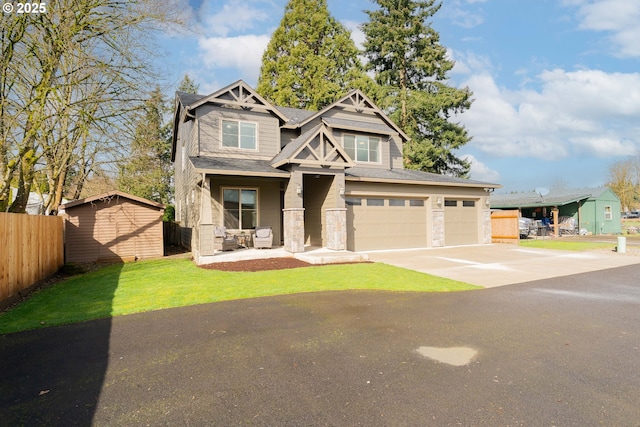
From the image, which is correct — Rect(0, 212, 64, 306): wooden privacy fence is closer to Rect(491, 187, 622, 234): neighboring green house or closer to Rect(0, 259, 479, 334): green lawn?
Rect(0, 259, 479, 334): green lawn

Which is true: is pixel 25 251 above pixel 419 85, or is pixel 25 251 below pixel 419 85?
below

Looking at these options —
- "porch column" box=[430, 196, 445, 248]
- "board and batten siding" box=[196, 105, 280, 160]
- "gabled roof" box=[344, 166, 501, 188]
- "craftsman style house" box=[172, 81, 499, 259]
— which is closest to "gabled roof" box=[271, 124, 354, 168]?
"craftsman style house" box=[172, 81, 499, 259]

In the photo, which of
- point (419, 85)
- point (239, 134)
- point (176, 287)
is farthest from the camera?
point (419, 85)

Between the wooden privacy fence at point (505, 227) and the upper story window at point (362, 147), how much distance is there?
25.7 feet

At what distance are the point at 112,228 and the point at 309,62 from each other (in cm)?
2301

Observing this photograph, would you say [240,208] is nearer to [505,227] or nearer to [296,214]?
[296,214]

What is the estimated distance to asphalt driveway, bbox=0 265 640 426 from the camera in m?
2.77

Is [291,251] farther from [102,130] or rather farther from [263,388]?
[263,388]

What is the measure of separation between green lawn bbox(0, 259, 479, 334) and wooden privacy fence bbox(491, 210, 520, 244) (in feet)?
37.7

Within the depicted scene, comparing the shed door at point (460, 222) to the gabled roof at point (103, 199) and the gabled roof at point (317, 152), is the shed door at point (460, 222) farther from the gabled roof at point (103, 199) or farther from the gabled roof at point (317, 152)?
the gabled roof at point (103, 199)

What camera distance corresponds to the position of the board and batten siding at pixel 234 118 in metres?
14.2

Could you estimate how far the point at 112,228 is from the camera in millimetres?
13414
